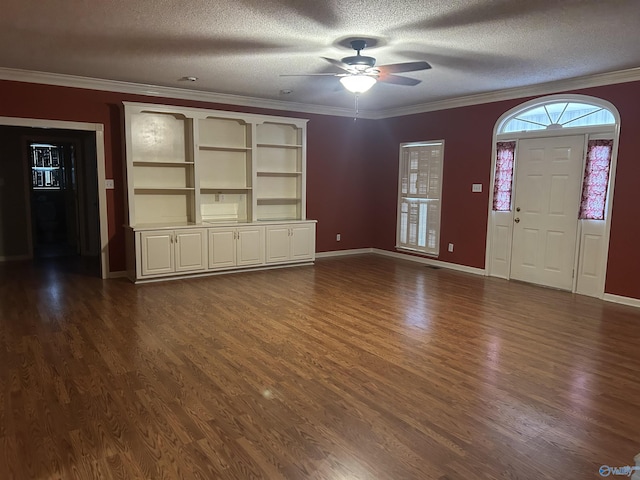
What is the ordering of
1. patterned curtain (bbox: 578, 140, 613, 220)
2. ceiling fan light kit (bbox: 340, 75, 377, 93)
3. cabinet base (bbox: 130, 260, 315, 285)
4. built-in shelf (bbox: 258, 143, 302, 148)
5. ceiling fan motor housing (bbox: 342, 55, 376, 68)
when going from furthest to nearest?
built-in shelf (bbox: 258, 143, 302, 148) < cabinet base (bbox: 130, 260, 315, 285) < patterned curtain (bbox: 578, 140, 613, 220) < ceiling fan light kit (bbox: 340, 75, 377, 93) < ceiling fan motor housing (bbox: 342, 55, 376, 68)

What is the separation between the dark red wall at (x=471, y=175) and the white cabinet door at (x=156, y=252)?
3965 mm

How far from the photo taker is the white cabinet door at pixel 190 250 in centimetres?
588

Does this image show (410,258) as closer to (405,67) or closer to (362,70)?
(362,70)

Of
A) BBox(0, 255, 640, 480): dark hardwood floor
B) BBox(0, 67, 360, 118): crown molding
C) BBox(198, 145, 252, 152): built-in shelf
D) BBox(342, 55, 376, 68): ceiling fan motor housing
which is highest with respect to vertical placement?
BBox(0, 67, 360, 118): crown molding

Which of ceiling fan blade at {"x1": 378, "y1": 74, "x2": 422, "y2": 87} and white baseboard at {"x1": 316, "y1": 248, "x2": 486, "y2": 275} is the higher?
ceiling fan blade at {"x1": 378, "y1": 74, "x2": 422, "y2": 87}

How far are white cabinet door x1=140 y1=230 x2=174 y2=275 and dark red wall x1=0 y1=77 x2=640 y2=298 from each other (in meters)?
0.63

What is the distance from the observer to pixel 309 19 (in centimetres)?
333

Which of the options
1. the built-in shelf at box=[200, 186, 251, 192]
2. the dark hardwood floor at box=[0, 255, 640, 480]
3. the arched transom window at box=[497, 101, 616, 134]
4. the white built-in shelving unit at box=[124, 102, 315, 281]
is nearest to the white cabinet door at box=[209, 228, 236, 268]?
the white built-in shelving unit at box=[124, 102, 315, 281]

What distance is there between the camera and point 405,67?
3.79 meters

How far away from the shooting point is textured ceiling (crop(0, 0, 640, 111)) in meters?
3.12

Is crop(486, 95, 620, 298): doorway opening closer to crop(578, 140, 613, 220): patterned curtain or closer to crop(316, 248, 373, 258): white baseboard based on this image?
crop(578, 140, 613, 220): patterned curtain

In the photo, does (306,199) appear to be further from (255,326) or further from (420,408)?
(420,408)

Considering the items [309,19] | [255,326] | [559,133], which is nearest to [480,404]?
[255,326]

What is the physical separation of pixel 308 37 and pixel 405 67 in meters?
0.86
